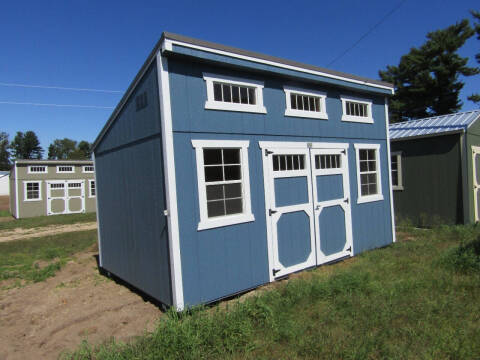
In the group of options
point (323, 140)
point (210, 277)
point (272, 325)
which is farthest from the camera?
point (323, 140)

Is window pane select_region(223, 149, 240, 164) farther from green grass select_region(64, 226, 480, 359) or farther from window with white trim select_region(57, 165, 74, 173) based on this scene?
window with white trim select_region(57, 165, 74, 173)

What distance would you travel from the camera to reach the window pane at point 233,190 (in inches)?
199

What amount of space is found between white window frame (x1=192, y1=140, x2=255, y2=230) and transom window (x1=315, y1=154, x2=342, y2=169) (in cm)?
194

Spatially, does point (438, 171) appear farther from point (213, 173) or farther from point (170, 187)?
point (170, 187)

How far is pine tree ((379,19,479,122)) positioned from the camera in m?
25.1

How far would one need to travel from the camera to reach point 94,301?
5605 millimetres

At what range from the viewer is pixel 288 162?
600 cm

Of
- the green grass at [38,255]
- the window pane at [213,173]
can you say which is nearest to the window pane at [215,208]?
the window pane at [213,173]

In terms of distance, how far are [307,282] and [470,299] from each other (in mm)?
2163

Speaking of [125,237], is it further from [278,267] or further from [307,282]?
[307,282]

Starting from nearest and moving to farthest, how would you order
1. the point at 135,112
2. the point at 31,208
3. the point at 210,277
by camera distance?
the point at 210,277
the point at 135,112
the point at 31,208

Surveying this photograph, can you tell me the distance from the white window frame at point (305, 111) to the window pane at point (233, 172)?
1559 millimetres

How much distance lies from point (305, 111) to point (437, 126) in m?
6.84

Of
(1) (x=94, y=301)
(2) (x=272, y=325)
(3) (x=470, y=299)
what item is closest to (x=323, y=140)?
(3) (x=470, y=299)
